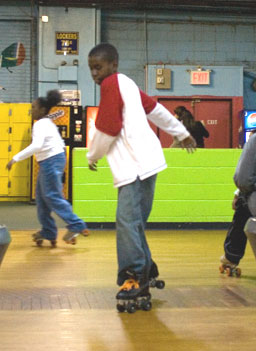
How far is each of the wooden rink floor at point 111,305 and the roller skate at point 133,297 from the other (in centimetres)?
6

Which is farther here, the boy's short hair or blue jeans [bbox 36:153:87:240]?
blue jeans [bbox 36:153:87:240]

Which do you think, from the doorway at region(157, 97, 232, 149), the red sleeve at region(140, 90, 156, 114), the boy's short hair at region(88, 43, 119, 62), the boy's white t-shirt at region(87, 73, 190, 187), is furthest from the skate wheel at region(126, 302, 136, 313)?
the doorway at region(157, 97, 232, 149)

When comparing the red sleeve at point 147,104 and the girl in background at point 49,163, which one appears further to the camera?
the girl in background at point 49,163

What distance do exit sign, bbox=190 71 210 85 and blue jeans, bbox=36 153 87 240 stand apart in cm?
809

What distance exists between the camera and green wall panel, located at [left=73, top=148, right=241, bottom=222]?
8.02m

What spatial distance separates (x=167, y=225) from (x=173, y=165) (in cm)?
80

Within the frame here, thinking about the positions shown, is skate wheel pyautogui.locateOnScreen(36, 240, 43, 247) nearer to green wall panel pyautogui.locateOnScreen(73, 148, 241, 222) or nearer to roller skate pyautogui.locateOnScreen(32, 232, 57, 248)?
roller skate pyautogui.locateOnScreen(32, 232, 57, 248)

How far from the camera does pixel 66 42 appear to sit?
1378 centimetres

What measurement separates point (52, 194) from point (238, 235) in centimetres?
217

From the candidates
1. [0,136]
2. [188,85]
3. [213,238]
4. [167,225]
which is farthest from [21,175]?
[213,238]

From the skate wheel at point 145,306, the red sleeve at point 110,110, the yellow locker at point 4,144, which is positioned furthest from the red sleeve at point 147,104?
the yellow locker at point 4,144

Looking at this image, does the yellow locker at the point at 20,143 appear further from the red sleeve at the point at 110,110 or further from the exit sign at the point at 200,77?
the red sleeve at the point at 110,110

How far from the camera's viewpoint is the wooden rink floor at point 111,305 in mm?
2926

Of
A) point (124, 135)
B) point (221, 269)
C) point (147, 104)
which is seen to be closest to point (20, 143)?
point (221, 269)
